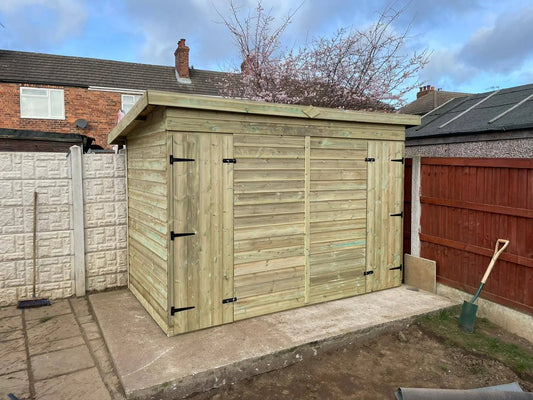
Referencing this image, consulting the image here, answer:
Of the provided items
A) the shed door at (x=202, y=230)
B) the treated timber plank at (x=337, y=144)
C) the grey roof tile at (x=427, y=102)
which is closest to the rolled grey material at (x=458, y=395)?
the shed door at (x=202, y=230)

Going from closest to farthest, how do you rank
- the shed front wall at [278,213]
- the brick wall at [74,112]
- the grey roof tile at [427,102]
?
the shed front wall at [278,213] < the brick wall at [74,112] < the grey roof tile at [427,102]

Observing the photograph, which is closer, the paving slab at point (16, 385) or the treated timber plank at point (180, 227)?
the paving slab at point (16, 385)

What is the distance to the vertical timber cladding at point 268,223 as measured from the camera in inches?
141

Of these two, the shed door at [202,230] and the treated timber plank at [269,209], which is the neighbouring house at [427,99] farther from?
the shed door at [202,230]

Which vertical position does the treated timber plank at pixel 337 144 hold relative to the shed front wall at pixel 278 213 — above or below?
above

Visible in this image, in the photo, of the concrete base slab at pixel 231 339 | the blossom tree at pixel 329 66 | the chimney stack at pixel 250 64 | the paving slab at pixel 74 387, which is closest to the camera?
the paving slab at pixel 74 387

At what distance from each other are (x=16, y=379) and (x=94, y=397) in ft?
2.48

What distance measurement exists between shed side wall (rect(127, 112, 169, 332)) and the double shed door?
213 mm

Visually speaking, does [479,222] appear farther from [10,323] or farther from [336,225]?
[10,323]

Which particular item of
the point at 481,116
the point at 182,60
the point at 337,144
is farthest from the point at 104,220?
the point at 182,60

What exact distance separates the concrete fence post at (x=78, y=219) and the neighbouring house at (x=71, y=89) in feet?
32.7

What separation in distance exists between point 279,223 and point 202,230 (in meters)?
0.85

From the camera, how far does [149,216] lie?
3.86 meters

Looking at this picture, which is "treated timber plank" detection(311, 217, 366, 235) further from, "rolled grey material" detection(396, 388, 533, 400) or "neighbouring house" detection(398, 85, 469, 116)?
"neighbouring house" detection(398, 85, 469, 116)
